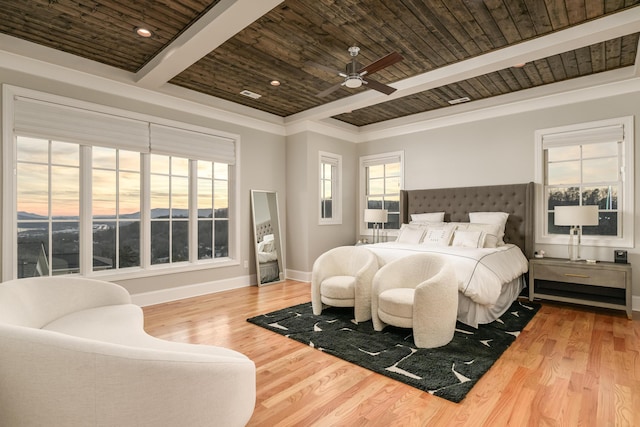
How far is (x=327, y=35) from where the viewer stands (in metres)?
3.22

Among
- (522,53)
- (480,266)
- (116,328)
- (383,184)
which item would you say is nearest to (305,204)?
(383,184)

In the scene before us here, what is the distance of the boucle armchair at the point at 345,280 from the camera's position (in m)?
3.47

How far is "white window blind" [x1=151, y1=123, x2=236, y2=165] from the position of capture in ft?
14.5

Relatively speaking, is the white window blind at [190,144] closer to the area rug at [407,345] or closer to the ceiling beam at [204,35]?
the ceiling beam at [204,35]

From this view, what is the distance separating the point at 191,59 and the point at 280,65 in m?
1.00

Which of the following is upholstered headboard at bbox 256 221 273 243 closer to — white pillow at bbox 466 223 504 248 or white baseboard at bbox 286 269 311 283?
white baseboard at bbox 286 269 311 283

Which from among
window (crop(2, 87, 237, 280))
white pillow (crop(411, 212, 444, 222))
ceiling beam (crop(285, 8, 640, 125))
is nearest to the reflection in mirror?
window (crop(2, 87, 237, 280))

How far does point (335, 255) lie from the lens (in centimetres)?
402

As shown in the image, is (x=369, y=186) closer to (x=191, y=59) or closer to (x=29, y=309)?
(x=191, y=59)

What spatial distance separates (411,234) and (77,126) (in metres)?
4.47

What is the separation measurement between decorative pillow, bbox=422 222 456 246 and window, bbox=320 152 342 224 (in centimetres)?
198

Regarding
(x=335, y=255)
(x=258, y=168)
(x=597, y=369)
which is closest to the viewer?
(x=597, y=369)

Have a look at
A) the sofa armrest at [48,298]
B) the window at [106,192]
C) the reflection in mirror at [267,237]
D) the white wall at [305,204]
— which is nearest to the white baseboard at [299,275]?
the white wall at [305,204]

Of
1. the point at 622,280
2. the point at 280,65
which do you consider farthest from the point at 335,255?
the point at 622,280
